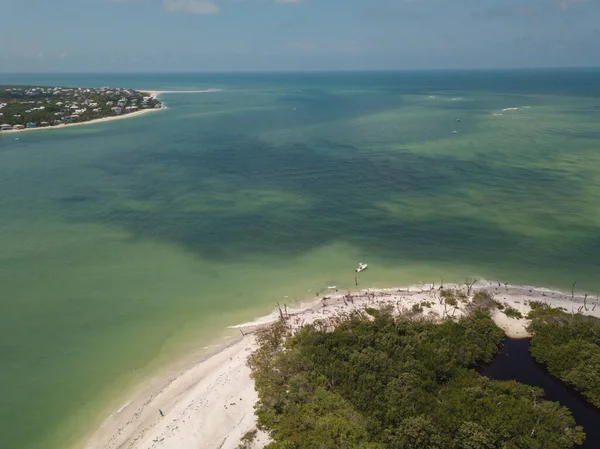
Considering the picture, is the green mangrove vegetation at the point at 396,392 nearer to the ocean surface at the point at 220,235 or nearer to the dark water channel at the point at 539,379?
the dark water channel at the point at 539,379

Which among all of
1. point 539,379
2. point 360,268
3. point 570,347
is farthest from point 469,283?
point 539,379

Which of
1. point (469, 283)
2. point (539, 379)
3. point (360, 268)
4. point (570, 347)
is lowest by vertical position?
point (539, 379)

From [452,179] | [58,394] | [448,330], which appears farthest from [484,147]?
[58,394]

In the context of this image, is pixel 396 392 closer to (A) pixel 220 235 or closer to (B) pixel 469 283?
(B) pixel 469 283

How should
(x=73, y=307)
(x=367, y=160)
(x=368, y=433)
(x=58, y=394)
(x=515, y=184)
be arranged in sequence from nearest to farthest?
→ (x=368, y=433) < (x=58, y=394) < (x=73, y=307) < (x=515, y=184) < (x=367, y=160)

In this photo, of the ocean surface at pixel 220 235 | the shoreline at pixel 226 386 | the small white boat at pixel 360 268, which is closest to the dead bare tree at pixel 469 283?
the shoreline at pixel 226 386

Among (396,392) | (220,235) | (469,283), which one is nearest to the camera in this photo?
(396,392)

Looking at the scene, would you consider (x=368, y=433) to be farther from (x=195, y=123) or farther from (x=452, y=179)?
(x=195, y=123)
